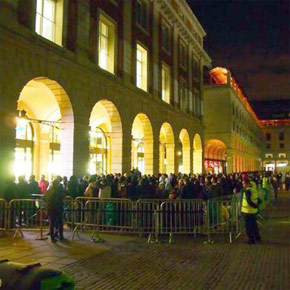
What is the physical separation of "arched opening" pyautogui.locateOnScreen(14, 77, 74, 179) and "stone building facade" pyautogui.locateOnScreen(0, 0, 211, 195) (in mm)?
52

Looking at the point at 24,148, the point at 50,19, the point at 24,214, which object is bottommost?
the point at 24,214

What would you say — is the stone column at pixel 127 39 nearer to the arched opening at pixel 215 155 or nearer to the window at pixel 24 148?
the window at pixel 24 148

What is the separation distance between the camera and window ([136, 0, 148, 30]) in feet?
85.3

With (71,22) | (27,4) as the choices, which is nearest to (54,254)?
(27,4)

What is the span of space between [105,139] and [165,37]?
10110 millimetres

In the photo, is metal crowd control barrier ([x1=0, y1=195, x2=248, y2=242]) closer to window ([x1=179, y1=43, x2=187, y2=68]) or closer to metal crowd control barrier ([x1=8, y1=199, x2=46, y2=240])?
metal crowd control barrier ([x1=8, y1=199, x2=46, y2=240])

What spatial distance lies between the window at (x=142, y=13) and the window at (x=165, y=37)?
3554 mm

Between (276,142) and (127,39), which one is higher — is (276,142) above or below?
above

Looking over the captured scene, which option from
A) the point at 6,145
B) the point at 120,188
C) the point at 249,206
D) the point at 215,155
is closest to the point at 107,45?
the point at 120,188

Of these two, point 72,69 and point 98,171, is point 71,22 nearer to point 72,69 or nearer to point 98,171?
point 72,69

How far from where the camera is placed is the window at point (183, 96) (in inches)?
1363

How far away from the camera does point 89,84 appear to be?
19000mm

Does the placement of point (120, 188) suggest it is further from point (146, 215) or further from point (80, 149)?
point (146, 215)

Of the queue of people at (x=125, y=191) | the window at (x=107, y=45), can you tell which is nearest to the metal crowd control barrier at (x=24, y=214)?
the queue of people at (x=125, y=191)
